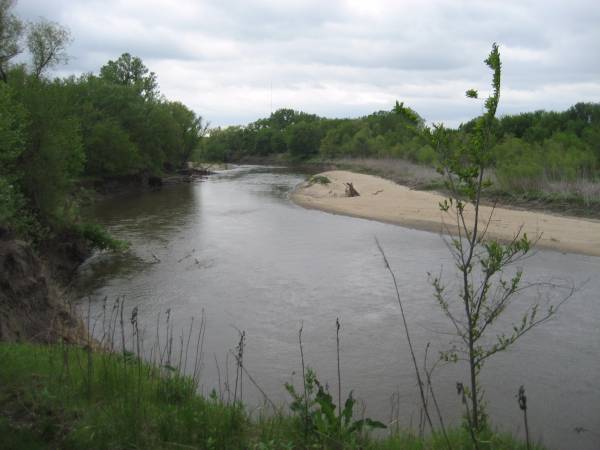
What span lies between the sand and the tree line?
41.8ft

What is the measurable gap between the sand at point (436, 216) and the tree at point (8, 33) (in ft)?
66.9

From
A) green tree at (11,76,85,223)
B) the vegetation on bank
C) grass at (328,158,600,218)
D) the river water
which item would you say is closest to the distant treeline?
the vegetation on bank

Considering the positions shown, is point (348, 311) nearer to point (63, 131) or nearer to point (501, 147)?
point (63, 131)

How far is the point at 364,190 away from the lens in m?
46.7

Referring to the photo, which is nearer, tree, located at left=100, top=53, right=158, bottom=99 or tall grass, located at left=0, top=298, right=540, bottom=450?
tall grass, located at left=0, top=298, right=540, bottom=450

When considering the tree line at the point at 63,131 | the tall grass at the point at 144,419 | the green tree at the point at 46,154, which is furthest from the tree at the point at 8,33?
the tall grass at the point at 144,419

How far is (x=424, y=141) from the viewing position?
4.96m

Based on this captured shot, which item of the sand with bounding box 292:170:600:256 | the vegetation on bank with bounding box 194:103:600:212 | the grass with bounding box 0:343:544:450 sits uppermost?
the vegetation on bank with bounding box 194:103:600:212

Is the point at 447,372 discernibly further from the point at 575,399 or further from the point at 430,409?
the point at 575,399

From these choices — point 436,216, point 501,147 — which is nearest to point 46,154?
point 436,216

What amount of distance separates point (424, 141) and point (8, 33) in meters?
33.9

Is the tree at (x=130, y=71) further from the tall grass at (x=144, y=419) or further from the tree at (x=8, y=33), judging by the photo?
the tall grass at (x=144, y=419)

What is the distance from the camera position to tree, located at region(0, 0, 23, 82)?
30438 millimetres

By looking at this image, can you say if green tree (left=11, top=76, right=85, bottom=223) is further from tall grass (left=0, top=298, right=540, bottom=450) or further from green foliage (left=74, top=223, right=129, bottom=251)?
tall grass (left=0, top=298, right=540, bottom=450)
